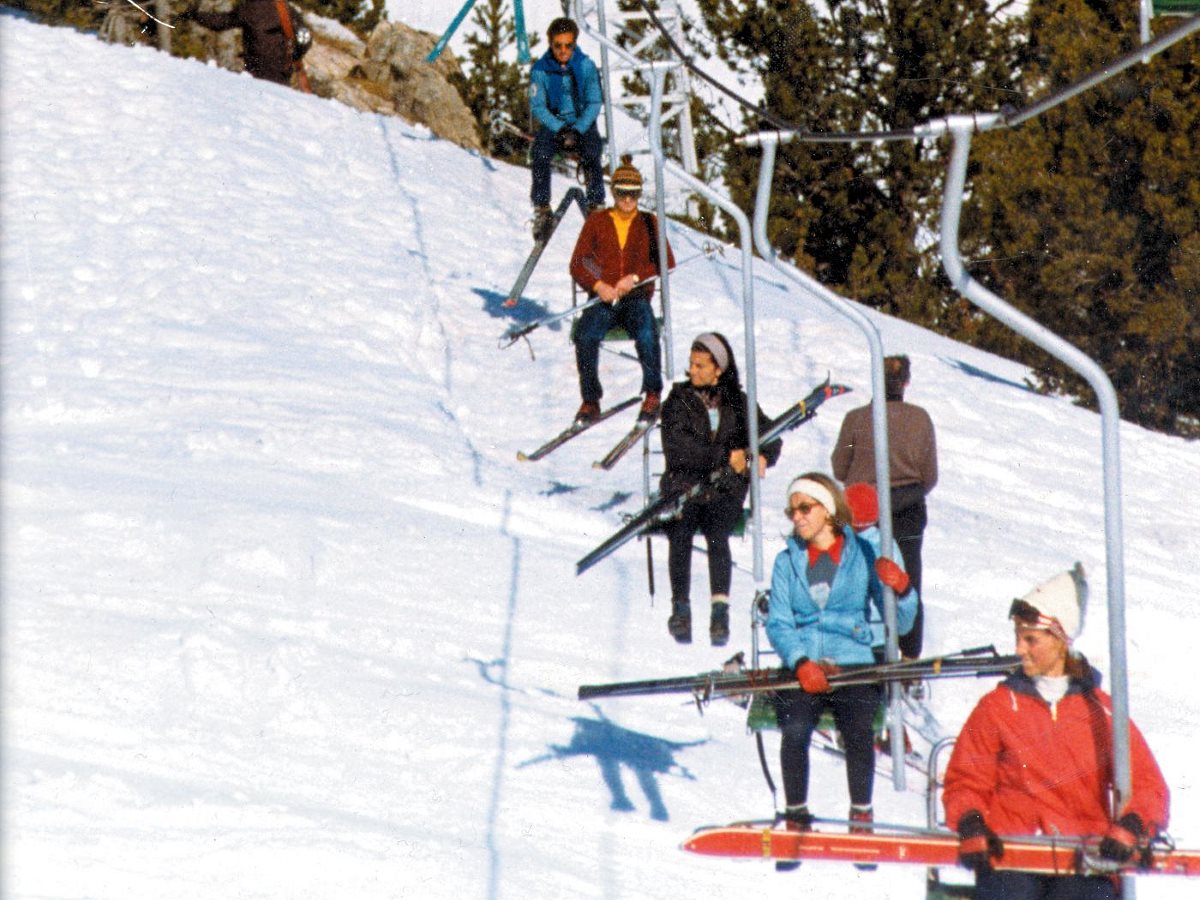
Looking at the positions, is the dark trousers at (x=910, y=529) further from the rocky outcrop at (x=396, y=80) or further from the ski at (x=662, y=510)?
the rocky outcrop at (x=396, y=80)

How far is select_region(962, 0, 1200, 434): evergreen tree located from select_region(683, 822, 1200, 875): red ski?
17.2m

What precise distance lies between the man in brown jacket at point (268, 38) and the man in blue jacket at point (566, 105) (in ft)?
32.4

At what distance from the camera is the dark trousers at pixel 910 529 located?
8.98 metres

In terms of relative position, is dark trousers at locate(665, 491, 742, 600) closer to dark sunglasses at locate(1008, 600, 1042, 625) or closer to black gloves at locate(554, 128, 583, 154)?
dark sunglasses at locate(1008, 600, 1042, 625)

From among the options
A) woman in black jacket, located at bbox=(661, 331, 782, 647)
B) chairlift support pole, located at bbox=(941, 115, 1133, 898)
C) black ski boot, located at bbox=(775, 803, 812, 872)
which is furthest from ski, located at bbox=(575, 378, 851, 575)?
chairlift support pole, located at bbox=(941, 115, 1133, 898)

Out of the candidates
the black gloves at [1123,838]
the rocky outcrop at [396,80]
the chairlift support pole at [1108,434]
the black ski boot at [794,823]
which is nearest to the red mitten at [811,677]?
the black ski boot at [794,823]

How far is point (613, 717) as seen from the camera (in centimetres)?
898

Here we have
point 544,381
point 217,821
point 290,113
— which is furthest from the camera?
point 290,113

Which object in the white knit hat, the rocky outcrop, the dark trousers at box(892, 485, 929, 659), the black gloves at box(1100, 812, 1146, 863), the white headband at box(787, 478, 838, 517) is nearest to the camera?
the black gloves at box(1100, 812, 1146, 863)

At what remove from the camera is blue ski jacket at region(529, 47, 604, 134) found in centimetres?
1434

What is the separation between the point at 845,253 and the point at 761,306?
483 inches

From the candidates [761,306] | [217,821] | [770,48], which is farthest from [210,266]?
[770,48]

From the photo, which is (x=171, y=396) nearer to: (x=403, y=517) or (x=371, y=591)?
(x=403, y=517)

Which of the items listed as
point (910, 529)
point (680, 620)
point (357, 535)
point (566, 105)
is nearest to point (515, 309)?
point (566, 105)
